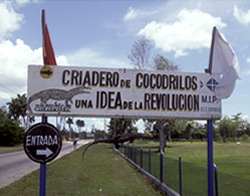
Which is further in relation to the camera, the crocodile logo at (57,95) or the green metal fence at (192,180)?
the green metal fence at (192,180)

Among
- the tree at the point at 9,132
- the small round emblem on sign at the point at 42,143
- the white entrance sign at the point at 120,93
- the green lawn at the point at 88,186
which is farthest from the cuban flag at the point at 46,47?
the tree at the point at 9,132

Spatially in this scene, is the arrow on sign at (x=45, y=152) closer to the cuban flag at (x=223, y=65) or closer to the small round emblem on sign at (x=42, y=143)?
the small round emblem on sign at (x=42, y=143)

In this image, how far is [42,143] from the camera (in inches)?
242

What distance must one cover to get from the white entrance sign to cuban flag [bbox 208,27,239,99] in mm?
105

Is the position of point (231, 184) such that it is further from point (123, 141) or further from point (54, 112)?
point (123, 141)

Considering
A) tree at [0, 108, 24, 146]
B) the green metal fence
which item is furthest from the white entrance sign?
tree at [0, 108, 24, 146]

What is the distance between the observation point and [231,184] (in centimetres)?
1070

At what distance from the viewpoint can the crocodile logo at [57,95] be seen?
7.05m

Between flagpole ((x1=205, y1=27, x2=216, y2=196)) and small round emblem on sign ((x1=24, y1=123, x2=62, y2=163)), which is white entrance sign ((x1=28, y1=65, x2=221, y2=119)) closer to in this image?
flagpole ((x1=205, y1=27, x2=216, y2=196))

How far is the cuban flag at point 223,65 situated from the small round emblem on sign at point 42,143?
2.59 meters

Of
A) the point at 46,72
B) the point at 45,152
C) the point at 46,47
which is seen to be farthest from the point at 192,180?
the point at 45,152

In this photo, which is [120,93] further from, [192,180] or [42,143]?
[192,180]

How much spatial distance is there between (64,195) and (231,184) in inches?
218

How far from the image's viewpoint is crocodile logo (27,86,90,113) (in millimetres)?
7047
